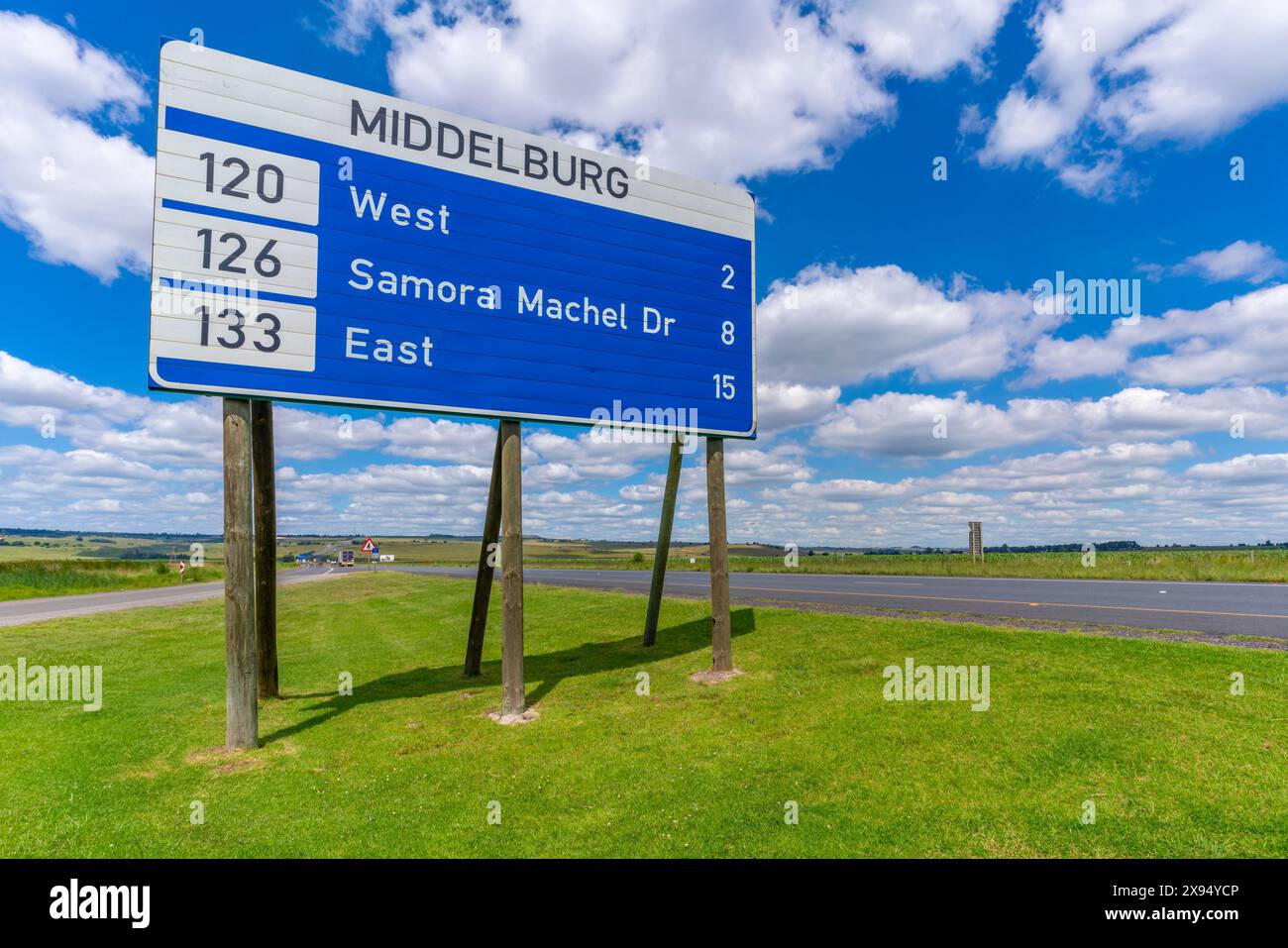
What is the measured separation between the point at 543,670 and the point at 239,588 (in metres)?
5.22

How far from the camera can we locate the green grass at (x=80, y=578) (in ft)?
102

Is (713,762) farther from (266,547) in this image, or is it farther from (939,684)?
(266,547)

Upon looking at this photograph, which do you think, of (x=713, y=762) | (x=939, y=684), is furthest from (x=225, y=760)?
(x=939, y=684)

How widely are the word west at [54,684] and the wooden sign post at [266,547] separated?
6.81 ft

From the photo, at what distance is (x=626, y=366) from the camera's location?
10070 millimetres

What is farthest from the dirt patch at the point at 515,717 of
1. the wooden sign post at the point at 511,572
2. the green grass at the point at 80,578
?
the green grass at the point at 80,578

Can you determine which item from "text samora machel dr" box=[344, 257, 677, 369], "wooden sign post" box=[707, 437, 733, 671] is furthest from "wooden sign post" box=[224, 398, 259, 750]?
"wooden sign post" box=[707, 437, 733, 671]

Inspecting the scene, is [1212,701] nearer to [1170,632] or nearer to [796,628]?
[1170,632]

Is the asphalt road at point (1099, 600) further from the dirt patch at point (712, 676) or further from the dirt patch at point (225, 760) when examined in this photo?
the dirt patch at point (225, 760)

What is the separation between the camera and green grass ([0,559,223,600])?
1226 inches

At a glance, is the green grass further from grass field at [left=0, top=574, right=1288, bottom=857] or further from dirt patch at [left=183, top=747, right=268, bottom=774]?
dirt patch at [left=183, top=747, right=268, bottom=774]
